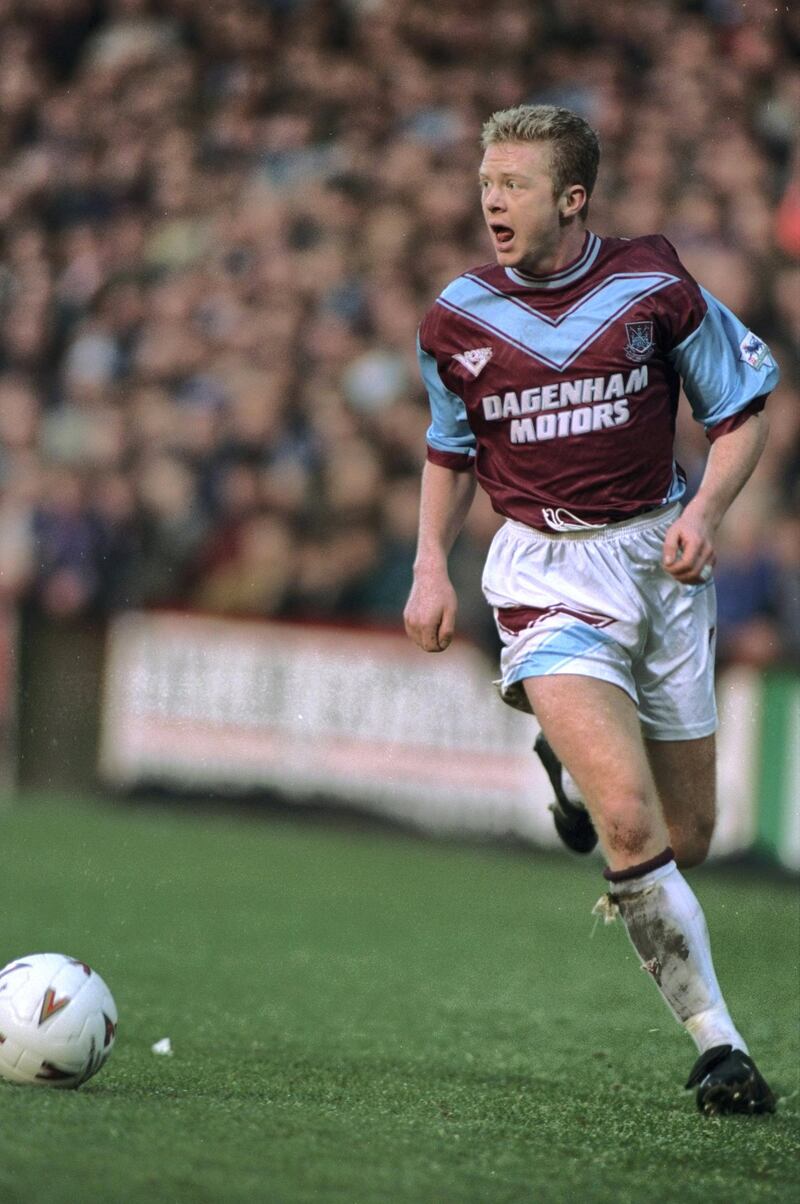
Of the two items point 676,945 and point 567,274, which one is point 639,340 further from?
point 676,945

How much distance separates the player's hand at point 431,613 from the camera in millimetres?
4273

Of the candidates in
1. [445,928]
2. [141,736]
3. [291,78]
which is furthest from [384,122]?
[445,928]

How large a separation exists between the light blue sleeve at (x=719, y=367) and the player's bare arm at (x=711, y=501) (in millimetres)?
64

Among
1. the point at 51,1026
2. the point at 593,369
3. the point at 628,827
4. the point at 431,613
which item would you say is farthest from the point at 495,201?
→ the point at 51,1026

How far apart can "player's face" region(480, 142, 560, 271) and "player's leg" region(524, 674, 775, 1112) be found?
0.99m

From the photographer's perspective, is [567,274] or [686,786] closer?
[567,274]

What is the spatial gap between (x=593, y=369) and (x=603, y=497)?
0.99 feet

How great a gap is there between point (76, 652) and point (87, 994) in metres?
7.69

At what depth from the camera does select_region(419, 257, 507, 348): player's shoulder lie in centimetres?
433

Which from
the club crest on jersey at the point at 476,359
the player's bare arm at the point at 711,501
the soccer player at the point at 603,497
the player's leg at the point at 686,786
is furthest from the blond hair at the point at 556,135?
the player's leg at the point at 686,786

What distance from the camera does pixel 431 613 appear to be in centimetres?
427

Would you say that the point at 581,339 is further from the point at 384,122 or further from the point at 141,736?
the point at 384,122

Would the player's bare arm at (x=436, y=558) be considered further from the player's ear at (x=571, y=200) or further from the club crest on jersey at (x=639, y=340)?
the player's ear at (x=571, y=200)

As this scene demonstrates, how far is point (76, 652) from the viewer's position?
11.5m
